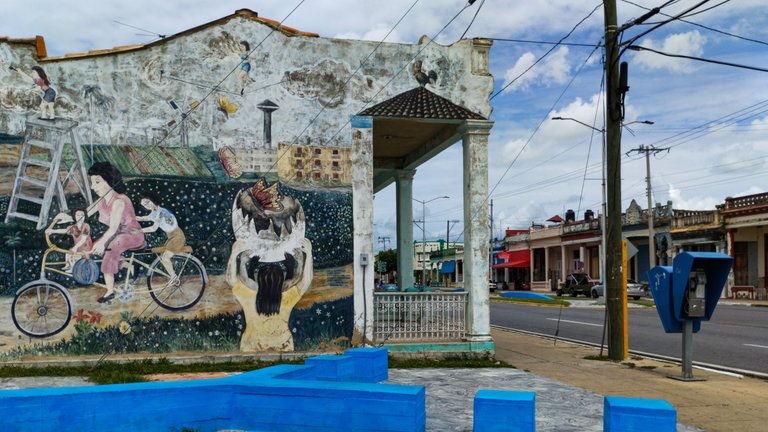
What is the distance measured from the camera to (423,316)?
14094mm

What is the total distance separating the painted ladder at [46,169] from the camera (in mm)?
12172

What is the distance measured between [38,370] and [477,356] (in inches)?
301

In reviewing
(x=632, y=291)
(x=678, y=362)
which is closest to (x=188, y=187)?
(x=678, y=362)

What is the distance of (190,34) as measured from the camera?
1303 cm

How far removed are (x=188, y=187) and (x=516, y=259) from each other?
63.2m

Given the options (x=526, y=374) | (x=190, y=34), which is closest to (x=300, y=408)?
(x=526, y=374)

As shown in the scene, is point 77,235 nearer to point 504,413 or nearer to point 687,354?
point 504,413

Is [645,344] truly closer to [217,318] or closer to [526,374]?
[526,374]

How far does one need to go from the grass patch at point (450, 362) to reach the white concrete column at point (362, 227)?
783 mm

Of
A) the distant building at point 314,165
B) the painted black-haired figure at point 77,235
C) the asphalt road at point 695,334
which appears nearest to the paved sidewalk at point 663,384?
the asphalt road at point 695,334

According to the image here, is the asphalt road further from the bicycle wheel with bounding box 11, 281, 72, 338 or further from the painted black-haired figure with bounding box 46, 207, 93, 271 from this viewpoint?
the bicycle wheel with bounding box 11, 281, 72, 338

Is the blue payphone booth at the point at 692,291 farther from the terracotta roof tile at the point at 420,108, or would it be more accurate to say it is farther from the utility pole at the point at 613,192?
the terracotta roof tile at the point at 420,108

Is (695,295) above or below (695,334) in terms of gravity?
above

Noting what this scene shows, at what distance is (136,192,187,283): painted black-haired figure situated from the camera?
12.6m
